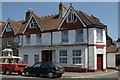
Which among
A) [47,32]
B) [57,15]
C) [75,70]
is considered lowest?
[75,70]

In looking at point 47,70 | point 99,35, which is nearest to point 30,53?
point 99,35

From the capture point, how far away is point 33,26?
145ft

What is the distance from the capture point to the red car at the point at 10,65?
32.8m

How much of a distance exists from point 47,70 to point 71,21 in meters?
12.0

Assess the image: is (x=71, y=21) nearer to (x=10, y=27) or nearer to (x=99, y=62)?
(x=99, y=62)

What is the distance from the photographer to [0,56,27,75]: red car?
32.8 metres

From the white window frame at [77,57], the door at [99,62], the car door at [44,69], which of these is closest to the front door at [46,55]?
the white window frame at [77,57]

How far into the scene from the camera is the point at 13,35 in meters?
47.1

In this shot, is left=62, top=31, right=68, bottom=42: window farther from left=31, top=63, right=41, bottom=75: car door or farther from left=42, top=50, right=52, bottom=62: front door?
left=31, top=63, right=41, bottom=75: car door

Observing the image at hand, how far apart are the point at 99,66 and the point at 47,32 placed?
906cm

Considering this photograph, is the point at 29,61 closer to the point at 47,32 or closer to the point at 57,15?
the point at 47,32

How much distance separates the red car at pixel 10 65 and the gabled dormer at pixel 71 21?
887 cm

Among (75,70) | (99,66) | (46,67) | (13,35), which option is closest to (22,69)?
(46,67)

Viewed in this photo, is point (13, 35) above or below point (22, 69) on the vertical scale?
above
